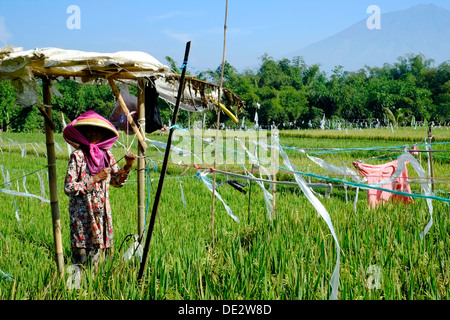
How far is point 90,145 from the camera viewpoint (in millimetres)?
2895

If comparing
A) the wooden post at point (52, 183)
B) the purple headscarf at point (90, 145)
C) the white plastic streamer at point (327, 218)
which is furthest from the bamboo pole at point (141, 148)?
the white plastic streamer at point (327, 218)

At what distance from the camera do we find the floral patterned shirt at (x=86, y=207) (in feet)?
9.16

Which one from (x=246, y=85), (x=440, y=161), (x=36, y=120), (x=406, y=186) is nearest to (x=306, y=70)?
(x=246, y=85)

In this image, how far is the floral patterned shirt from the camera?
2793 millimetres

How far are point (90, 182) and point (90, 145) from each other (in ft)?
0.86

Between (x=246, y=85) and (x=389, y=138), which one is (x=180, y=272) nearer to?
(x=389, y=138)

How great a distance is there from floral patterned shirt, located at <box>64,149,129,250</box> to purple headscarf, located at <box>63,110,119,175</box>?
0.05m

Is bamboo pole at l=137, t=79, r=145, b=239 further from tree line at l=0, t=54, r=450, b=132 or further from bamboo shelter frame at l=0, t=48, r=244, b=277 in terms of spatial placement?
tree line at l=0, t=54, r=450, b=132

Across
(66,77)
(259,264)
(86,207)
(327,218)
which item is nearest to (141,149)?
(86,207)
